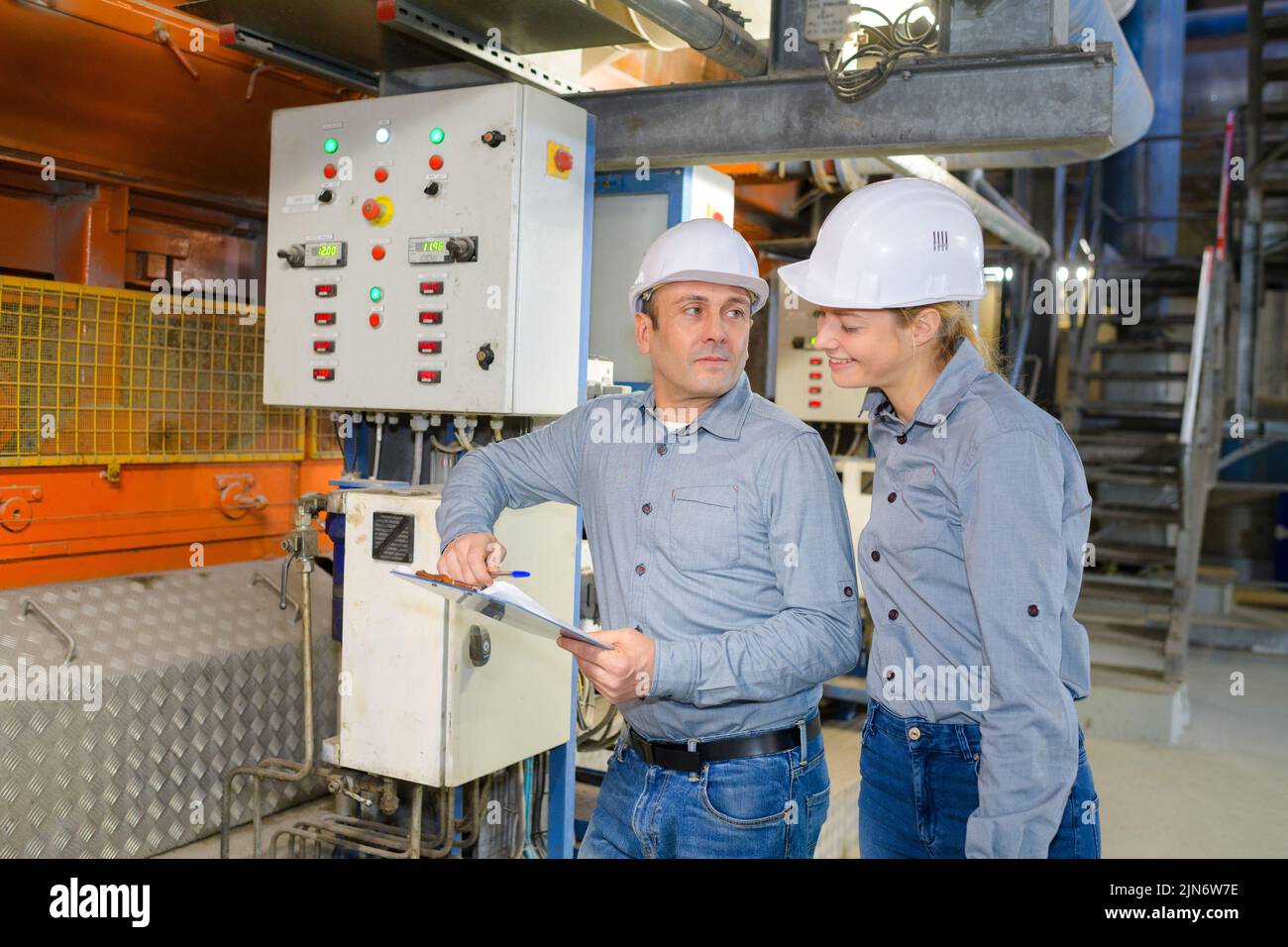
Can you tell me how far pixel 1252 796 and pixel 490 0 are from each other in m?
4.63

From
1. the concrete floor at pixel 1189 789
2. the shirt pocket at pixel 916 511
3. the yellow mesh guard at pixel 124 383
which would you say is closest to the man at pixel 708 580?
the shirt pocket at pixel 916 511

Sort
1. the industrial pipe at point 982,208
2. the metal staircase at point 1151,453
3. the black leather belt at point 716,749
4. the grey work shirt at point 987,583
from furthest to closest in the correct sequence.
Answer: the metal staircase at point 1151,453, the industrial pipe at point 982,208, the black leather belt at point 716,749, the grey work shirt at point 987,583

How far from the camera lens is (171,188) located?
4547 mm

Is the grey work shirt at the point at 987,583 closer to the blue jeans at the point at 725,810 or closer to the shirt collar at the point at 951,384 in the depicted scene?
the shirt collar at the point at 951,384

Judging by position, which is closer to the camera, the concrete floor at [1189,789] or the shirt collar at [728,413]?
the shirt collar at [728,413]

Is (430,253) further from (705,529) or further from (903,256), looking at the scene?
(903,256)

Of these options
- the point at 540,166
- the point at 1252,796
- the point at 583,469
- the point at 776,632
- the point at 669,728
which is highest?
the point at 540,166

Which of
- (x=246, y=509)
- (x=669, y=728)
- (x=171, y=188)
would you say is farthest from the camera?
(x=246, y=509)

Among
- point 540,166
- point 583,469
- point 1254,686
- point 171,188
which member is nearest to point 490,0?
point 540,166

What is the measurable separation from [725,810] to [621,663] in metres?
0.40

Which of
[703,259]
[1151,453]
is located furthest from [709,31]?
[1151,453]

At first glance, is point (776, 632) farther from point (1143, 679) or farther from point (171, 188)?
point (1143, 679)

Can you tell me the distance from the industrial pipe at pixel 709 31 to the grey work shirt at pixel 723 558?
117cm

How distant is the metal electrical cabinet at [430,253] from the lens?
293 cm
